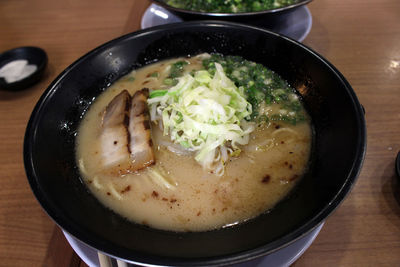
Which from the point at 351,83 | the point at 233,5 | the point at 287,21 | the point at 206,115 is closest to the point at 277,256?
the point at 206,115

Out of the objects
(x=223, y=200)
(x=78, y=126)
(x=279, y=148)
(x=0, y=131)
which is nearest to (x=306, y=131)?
(x=279, y=148)

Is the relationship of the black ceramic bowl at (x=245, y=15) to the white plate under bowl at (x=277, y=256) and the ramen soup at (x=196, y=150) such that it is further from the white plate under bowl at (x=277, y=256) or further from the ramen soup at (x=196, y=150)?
the white plate under bowl at (x=277, y=256)

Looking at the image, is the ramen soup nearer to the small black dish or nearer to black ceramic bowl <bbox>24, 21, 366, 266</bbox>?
Answer: black ceramic bowl <bbox>24, 21, 366, 266</bbox>

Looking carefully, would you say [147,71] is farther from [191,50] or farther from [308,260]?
[308,260]

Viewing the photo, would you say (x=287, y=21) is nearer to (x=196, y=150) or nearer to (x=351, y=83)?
(x=351, y=83)

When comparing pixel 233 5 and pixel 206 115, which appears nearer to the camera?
pixel 206 115

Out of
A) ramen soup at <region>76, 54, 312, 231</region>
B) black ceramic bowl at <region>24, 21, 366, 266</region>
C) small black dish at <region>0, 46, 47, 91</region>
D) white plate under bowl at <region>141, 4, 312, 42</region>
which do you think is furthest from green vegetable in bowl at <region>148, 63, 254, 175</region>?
small black dish at <region>0, 46, 47, 91</region>
